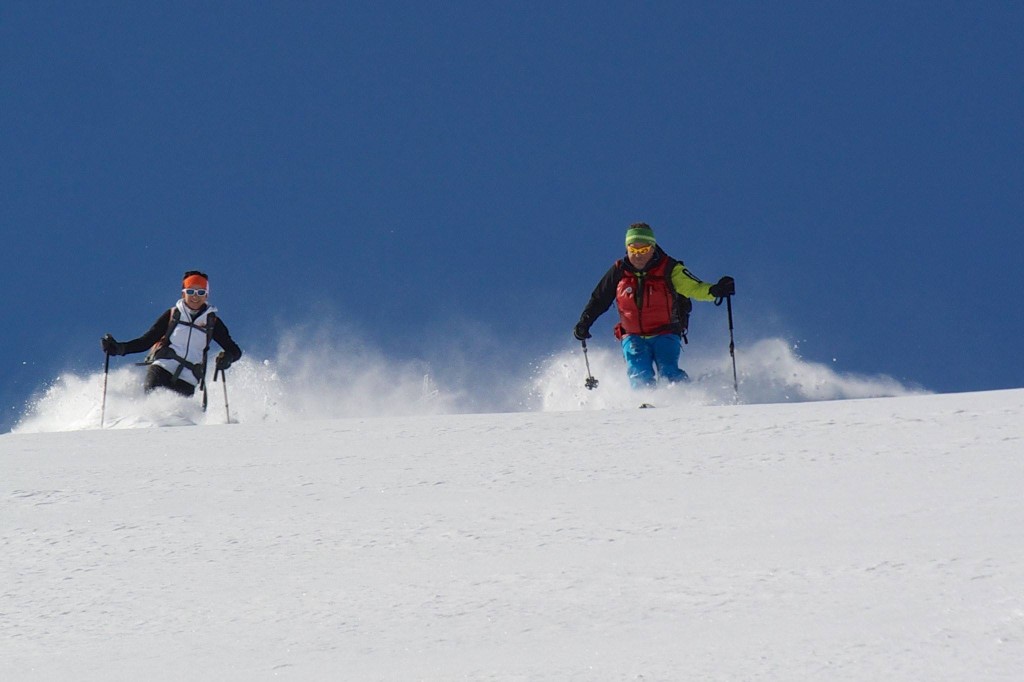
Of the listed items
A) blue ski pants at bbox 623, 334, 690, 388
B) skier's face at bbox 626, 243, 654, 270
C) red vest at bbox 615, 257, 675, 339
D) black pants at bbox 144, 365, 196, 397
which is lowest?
blue ski pants at bbox 623, 334, 690, 388

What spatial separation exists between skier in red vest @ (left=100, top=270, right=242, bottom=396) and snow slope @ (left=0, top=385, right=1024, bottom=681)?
4561mm

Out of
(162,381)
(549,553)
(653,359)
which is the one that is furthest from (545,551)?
(162,381)

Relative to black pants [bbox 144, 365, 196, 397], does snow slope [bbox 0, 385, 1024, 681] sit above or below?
below

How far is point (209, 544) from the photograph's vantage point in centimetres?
439

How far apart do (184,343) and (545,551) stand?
751 centimetres

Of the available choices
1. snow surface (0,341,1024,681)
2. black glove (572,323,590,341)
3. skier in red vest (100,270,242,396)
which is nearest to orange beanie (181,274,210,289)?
skier in red vest (100,270,242,396)

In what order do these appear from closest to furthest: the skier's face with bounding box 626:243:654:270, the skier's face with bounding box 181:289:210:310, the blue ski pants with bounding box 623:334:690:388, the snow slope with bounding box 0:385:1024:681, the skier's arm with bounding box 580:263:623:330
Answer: the snow slope with bounding box 0:385:1024:681
the blue ski pants with bounding box 623:334:690:388
the skier's face with bounding box 626:243:654:270
the skier's arm with bounding box 580:263:623:330
the skier's face with bounding box 181:289:210:310

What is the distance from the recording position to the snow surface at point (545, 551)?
3.12 metres

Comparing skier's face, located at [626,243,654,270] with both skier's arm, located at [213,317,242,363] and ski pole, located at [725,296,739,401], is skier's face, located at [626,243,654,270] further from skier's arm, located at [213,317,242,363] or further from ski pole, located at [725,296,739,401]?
skier's arm, located at [213,317,242,363]

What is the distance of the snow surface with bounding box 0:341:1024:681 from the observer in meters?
3.12

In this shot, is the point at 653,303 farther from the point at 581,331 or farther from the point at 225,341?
the point at 225,341

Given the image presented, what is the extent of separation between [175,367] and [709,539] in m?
7.70

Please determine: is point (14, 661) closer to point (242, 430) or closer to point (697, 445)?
point (697, 445)

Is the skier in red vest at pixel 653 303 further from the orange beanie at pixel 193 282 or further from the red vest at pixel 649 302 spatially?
the orange beanie at pixel 193 282
